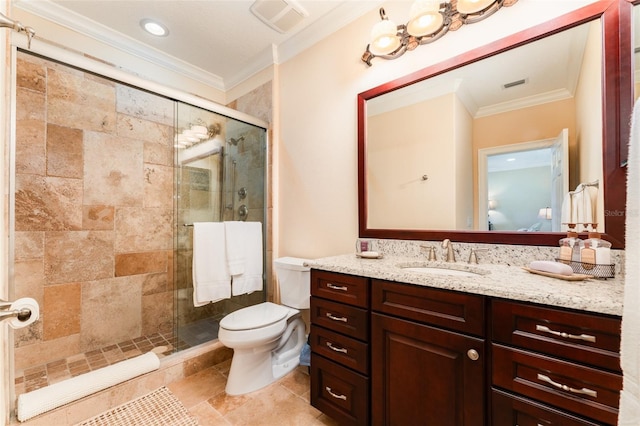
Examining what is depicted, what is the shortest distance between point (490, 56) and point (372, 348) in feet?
5.06

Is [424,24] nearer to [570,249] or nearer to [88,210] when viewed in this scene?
[570,249]

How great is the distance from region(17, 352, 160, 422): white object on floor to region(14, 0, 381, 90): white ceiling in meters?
2.42

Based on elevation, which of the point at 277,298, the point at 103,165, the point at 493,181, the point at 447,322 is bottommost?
the point at 277,298

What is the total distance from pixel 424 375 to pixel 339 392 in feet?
1.60

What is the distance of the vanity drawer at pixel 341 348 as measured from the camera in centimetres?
123

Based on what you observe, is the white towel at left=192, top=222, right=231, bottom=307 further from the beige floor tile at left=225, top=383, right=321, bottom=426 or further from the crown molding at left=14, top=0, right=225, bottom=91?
the crown molding at left=14, top=0, right=225, bottom=91

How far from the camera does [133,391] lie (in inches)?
63.7

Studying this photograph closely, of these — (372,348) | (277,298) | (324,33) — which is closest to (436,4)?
(324,33)

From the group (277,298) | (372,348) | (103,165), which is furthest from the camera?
(277,298)

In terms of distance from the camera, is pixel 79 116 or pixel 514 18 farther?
pixel 79 116

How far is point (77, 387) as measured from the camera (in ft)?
4.86

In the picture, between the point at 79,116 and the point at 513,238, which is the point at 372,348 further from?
the point at 79,116

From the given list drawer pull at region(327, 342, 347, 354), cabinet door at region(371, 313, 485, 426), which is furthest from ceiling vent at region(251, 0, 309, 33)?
drawer pull at region(327, 342, 347, 354)

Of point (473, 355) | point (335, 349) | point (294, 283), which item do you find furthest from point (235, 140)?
point (473, 355)
